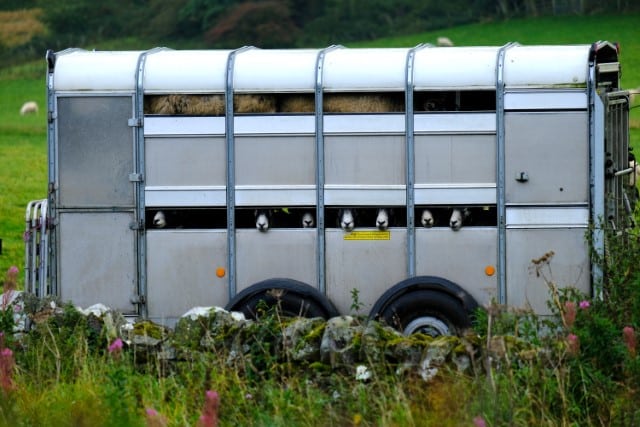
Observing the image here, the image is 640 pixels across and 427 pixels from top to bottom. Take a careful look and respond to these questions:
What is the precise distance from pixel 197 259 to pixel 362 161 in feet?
5.21

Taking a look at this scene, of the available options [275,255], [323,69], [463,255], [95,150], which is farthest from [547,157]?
[95,150]

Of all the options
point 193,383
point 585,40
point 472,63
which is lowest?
point 193,383

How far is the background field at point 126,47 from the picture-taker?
31469 millimetres

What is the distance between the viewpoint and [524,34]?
61094mm

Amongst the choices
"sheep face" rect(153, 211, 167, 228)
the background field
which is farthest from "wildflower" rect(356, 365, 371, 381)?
the background field

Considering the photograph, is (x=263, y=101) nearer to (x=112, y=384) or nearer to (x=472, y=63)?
(x=472, y=63)

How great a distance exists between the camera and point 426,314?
11.1 meters

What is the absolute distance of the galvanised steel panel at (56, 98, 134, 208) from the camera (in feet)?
37.9

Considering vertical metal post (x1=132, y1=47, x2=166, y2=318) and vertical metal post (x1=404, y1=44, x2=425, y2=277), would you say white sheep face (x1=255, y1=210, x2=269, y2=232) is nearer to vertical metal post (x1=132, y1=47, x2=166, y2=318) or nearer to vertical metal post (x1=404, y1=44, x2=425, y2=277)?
vertical metal post (x1=132, y1=47, x2=166, y2=318)

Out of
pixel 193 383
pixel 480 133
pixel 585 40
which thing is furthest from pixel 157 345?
pixel 585 40

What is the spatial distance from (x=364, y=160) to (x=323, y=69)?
82 centimetres

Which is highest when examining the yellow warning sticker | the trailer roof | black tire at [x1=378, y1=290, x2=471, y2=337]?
the trailer roof

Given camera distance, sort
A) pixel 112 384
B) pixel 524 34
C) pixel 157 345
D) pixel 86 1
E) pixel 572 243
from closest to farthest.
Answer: pixel 112 384, pixel 157 345, pixel 572 243, pixel 524 34, pixel 86 1

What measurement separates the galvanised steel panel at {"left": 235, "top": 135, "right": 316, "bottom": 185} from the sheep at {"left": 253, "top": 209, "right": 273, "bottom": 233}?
237 mm
